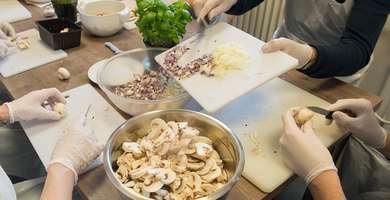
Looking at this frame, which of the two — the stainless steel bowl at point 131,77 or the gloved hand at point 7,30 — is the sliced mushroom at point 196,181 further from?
the gloved hand at point 7,30

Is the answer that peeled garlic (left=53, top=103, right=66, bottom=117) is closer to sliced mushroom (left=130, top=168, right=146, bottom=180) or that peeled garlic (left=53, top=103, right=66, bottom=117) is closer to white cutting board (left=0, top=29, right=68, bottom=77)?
white cutting board (left=0, top=29, right=68, bottom=77)

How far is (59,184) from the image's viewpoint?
77cm

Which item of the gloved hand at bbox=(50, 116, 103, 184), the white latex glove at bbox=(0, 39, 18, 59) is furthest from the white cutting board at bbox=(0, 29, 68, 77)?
the gloved hand at bbox=(50, 116, 103, 184)

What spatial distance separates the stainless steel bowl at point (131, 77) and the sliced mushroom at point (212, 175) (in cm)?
25

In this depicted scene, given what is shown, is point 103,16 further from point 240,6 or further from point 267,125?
point 267,125

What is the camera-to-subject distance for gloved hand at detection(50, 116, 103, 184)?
796 mm

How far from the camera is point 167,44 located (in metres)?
1.16

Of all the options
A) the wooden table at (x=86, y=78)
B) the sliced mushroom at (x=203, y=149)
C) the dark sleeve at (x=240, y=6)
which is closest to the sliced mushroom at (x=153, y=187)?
the sliced mushroom at (x=203, y=149)

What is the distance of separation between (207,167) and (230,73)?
308 millimetres

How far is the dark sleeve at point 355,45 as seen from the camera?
108 centimetres

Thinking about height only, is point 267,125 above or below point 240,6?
below

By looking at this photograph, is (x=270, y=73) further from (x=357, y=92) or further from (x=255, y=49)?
(x=357, y=92)

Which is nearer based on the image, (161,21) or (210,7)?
(161,21)

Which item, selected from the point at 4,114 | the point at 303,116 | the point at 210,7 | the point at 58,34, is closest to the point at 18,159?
the point at 4,114
